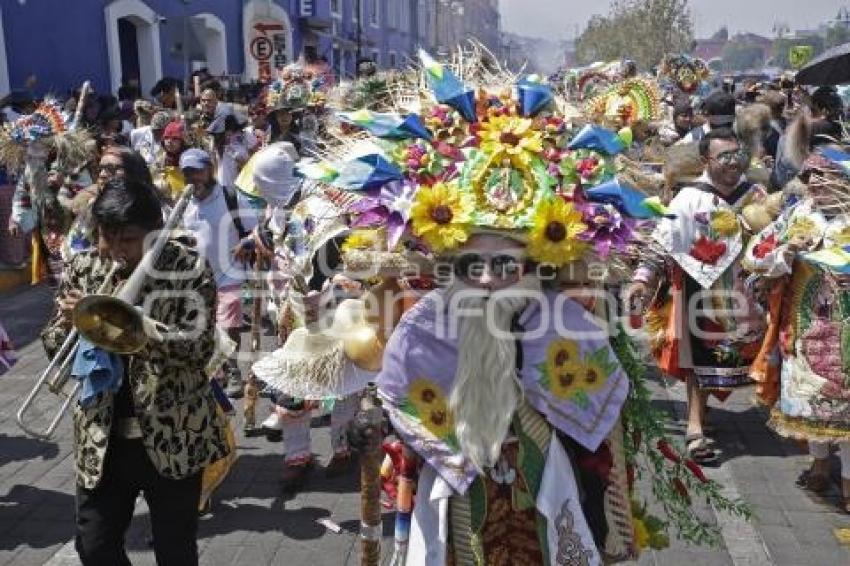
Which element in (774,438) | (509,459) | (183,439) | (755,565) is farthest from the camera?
(774,438)

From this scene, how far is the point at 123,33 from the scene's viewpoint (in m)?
18.8

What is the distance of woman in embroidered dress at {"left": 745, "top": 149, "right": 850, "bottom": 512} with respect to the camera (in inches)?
168

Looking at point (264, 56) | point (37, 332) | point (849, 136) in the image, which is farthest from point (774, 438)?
point (264, 56)

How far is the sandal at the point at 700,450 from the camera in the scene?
5.18 meters

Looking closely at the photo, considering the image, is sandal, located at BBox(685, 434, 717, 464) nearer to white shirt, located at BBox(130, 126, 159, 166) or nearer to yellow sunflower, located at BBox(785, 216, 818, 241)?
yellow sunflower, located at BBox(785, 216, 818, 241)

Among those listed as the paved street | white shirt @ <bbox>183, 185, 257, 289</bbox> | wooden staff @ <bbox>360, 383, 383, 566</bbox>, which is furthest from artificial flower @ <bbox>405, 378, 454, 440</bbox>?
white shirt @ <bbox>183, 185, 257, 289</bbox>

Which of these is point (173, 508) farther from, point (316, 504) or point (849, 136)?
point (849, 136)

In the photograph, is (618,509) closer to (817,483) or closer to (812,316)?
(812,316)

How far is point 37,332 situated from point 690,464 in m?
6.97

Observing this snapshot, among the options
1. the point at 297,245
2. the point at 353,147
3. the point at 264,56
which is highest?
the point at 264,56

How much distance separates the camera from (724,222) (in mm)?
4969

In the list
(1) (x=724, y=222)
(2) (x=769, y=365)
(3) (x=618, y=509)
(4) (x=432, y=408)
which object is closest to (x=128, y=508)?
(4) (x=432, y=408)

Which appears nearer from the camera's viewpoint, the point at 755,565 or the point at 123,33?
the point at 755,565

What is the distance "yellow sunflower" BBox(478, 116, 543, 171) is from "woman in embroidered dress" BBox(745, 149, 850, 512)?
202cm
